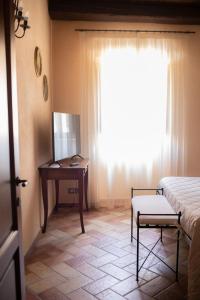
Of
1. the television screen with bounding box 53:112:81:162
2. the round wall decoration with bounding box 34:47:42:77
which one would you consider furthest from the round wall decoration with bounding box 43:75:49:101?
the television screen with bounding box 53:112:81:162

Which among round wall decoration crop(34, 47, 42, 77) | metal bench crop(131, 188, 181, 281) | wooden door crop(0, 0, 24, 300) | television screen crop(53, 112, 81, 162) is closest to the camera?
wooden door crop(0, 0, 24, 300)

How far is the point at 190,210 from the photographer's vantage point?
2072mm

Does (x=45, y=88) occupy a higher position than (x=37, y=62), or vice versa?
(x=37, y=62)

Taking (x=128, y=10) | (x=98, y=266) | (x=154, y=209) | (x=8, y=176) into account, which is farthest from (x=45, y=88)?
(x=8, y=176)

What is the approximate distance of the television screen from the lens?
3.15m

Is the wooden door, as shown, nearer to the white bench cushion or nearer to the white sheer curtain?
the white bench cushion

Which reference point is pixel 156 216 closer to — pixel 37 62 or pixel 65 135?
pixel 65 135

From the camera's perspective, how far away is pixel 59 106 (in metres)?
4.12

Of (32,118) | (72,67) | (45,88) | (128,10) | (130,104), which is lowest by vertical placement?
(32,118)

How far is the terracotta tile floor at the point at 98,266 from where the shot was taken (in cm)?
205

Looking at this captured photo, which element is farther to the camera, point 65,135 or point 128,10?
point 128,10

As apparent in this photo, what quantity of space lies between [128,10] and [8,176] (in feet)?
11.0

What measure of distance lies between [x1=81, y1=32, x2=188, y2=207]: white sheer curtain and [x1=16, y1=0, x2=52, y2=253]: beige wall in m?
0.77

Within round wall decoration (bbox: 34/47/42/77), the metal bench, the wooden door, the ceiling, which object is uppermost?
the ceiling
